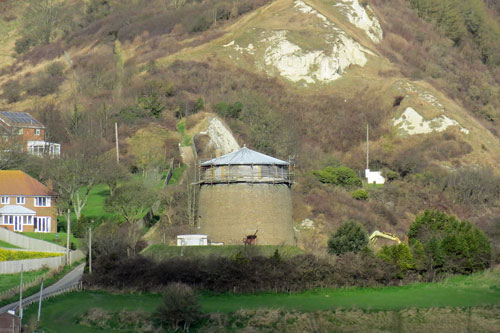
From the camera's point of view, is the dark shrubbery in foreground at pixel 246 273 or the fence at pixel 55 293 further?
the dark shrubbery in foreground at pixel 246 273

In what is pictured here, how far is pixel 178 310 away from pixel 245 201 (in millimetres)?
21978

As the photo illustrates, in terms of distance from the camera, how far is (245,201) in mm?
71875

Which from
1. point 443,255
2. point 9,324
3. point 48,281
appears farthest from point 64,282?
point 443,255

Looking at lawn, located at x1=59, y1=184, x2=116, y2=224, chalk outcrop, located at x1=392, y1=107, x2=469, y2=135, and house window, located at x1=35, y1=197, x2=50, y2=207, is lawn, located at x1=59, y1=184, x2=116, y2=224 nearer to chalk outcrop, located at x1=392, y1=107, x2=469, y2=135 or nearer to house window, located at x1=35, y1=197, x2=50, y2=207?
house window, located at x1=35, y1=197, x2=50, y2=207

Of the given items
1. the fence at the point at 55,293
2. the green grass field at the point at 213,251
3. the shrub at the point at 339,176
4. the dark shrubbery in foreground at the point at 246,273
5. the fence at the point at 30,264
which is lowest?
→ the fence at the point at 55,293

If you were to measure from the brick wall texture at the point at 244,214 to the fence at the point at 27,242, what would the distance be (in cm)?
1071

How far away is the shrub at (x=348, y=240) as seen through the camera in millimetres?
66500


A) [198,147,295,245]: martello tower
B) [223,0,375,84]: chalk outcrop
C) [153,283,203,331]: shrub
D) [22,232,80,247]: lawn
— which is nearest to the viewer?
[153,283,203,331]: shrub

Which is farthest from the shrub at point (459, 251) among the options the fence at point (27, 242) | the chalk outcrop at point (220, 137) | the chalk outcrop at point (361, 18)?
the chalk outcrop at point (361, 18)

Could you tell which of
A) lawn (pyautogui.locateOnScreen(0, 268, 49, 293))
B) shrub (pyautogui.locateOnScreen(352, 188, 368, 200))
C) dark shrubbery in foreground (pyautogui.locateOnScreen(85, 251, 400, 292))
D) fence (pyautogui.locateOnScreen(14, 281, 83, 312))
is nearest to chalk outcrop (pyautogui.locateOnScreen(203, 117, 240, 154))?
shrub (pyautogui.locateOnScreen(352, 188, 368, 200))

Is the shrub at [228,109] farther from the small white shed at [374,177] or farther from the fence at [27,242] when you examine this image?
the fence at [27,242]

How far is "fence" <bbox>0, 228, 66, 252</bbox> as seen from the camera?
246 ft

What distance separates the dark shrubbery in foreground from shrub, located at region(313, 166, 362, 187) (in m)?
42.0

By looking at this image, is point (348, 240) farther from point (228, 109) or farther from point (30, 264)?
point (228, 109)
